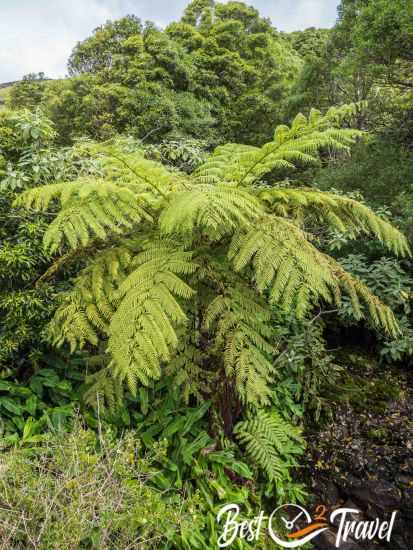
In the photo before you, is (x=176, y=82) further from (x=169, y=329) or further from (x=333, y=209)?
(x=169, y=329)

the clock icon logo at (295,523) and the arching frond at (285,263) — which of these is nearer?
the arching frond at (285,263)

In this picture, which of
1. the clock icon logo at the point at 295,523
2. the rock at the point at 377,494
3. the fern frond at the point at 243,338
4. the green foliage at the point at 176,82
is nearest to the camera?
the fern frond at the point at 243,338

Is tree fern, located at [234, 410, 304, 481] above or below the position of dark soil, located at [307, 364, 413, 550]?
above

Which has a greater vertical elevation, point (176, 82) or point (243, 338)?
point (176, 82)

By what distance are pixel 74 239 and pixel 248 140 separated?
1018 cm

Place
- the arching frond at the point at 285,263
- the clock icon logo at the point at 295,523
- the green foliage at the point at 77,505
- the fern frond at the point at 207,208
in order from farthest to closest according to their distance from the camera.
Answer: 1. the clock icon logo at the point at 295,523
2. the arching frond at the point at 285,263
3. the fern frond at the point at 207,208
4. the green foliage at the point at 77,505

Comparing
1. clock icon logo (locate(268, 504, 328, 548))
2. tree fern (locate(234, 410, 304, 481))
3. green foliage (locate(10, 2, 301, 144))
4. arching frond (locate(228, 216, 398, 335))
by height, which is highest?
green foliage (locate(10, 2, 301, 144))

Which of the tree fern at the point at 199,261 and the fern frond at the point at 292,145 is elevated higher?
the fern frond at the point at 292,145

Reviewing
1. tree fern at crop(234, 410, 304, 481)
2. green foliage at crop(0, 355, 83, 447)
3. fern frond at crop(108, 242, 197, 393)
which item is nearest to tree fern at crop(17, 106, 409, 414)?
fern frond at crop(108, 242, 197, 393)

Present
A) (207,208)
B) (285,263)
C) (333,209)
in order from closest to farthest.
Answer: (207,208) < (285,263) < (333,209)

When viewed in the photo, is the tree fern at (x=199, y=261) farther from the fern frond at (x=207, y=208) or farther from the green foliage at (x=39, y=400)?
the green foliage at (x=39, y=400)

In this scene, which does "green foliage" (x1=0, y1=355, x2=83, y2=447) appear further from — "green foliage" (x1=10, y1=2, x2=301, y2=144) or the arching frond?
"green foliage" (x1=10, y1=2, x2=301, y2=144)

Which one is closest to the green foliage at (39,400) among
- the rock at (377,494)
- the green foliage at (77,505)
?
the green foliage at (77,505)

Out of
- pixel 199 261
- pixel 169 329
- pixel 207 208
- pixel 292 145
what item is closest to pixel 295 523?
pixel 169 329
